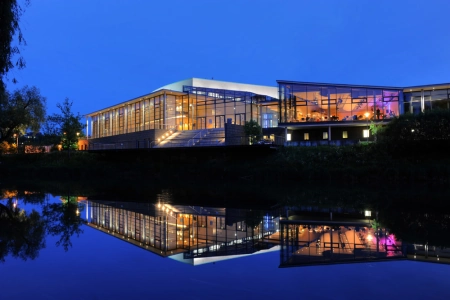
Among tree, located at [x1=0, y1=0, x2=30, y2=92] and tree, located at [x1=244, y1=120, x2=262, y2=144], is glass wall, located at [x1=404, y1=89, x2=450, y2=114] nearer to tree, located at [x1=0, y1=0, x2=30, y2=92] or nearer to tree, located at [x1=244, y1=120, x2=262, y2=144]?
tree, located at [x1=244, y1=120, x2=262, y2=144]

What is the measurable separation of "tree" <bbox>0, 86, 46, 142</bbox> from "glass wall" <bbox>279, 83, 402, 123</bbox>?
30.9 metres

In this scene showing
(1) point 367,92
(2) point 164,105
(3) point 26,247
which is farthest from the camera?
(2) point 164,105

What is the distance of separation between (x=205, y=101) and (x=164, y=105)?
526 cm

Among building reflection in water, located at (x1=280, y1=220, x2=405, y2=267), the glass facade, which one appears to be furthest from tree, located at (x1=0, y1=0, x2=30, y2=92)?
the glass facade

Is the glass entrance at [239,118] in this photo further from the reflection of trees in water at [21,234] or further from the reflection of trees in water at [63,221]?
the reflection of trees in water at [21,234]

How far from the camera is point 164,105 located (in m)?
42.1

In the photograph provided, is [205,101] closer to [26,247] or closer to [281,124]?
[281,124]

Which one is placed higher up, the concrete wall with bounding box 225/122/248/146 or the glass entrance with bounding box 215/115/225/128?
the glass entrance with bounding box 215/115/225/128

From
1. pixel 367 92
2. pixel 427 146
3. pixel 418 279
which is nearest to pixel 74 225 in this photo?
pixel 418 279

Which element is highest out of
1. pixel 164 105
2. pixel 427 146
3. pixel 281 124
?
pixel 164 105

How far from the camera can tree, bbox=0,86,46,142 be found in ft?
139

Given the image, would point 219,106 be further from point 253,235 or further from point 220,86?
point 253,235

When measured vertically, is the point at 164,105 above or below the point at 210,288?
above

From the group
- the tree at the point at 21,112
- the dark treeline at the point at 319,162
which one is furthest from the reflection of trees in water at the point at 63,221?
the tree at the point at 21,112
